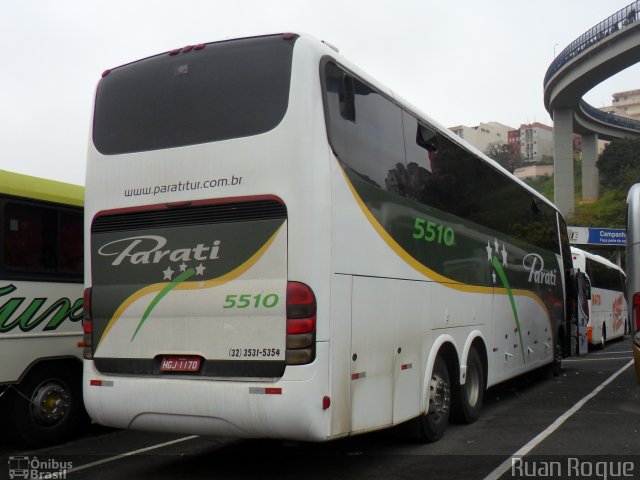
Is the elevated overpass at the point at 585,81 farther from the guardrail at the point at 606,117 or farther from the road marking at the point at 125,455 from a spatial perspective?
the road marking at the point at 125,455

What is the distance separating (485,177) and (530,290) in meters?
3.17

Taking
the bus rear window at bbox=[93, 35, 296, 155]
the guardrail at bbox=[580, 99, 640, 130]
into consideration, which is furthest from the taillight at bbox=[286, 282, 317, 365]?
the guardrail at bbox=[580, 99, 640, 130]

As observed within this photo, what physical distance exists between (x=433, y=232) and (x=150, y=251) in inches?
129

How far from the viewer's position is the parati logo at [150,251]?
605cm

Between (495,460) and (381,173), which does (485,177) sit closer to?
(381,173)

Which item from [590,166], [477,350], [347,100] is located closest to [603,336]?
[477,350]

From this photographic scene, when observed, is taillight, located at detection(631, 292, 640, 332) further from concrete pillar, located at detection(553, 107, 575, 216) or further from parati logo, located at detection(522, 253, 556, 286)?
concrete pillar, located at detection(553, 107, 575, 216)

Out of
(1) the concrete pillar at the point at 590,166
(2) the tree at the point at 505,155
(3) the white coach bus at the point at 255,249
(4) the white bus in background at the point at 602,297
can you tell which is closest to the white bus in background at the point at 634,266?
(3) the white coach bus at the point at 255,249

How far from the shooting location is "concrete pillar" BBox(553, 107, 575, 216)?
62750mm

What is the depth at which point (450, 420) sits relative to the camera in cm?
898

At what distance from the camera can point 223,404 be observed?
5.73 m

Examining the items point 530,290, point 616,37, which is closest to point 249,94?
point 530,290

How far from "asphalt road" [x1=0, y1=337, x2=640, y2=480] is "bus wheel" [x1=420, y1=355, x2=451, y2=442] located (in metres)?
0.14

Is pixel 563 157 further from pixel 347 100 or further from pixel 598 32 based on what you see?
pixel 347 100
